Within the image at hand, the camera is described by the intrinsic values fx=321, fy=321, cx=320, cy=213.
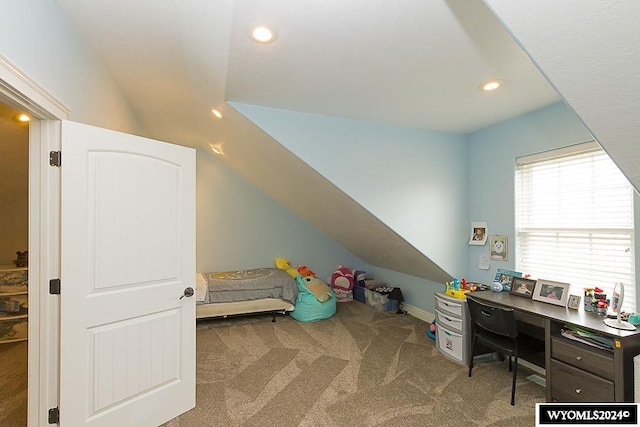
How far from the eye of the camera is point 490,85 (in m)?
2.34

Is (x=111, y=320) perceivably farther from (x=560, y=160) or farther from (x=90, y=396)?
(x=560, y=160)

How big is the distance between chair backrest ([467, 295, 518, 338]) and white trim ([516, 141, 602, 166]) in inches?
54.9

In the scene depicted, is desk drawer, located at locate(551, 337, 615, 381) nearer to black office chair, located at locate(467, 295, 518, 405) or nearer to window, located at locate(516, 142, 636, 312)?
black office chair, located at locate(467, 295, 518, 405)

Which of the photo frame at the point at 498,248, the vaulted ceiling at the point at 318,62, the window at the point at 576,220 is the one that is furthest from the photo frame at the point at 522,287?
the vaulted ceiling at the point at 318,62

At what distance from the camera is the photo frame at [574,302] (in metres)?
2.45

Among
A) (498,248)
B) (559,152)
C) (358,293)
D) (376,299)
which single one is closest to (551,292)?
(498,248)

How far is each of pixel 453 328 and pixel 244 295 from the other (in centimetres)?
256

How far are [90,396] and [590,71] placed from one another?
2858 millimetres

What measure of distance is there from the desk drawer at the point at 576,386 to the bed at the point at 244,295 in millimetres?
2942

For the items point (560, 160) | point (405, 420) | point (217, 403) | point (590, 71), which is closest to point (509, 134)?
point (560, 160)

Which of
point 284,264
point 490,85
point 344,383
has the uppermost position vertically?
point 490,85

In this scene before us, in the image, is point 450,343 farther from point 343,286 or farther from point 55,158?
point 55,158

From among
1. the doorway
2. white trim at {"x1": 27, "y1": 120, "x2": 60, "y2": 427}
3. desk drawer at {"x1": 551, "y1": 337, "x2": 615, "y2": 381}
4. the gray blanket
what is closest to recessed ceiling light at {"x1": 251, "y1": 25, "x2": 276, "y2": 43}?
white trim at {"x1": 27, "y1": 120, "x2": 60, "y2": 427}

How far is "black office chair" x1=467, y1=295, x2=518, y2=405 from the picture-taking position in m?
2.37
